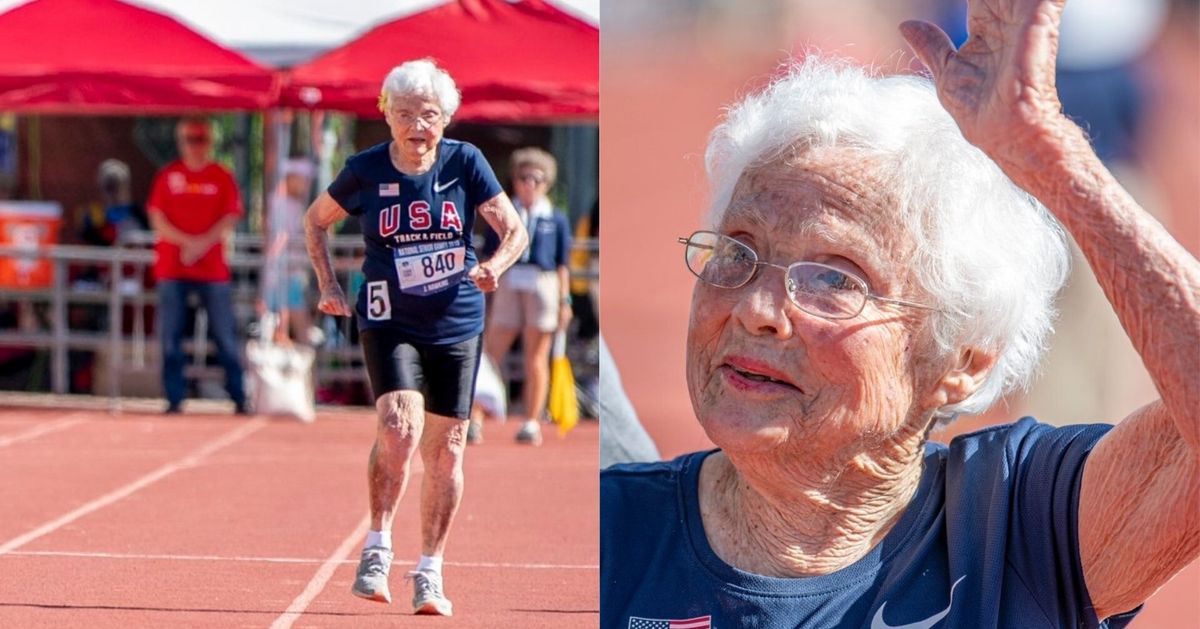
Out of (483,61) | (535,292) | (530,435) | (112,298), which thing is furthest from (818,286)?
(112,298)

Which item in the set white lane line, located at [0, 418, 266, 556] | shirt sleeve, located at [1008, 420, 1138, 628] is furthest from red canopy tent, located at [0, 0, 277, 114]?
shirt sleeve, located at [1008, 420, 1138, 628]

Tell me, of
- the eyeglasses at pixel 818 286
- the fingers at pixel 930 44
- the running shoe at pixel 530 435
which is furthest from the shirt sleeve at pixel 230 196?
the fingers at pixel 930 44

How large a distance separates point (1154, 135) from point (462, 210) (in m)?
5.59

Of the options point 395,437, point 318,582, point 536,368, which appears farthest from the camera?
point 536,368

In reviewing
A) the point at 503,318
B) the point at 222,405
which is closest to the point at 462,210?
the point at 503,318

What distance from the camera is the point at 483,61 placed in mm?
4355

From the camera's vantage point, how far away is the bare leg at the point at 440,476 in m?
2.98

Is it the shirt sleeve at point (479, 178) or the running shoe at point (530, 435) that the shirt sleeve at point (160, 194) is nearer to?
the running shoe at point (530, 435)

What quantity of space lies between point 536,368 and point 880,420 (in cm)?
512

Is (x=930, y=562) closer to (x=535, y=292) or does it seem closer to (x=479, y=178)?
(x=479, y=178)

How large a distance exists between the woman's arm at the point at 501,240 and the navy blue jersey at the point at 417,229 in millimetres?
26

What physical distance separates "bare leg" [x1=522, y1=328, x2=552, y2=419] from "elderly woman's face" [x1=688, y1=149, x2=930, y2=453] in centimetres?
475

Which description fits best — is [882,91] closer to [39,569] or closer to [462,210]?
[462,210]

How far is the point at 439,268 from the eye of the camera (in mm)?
2762
